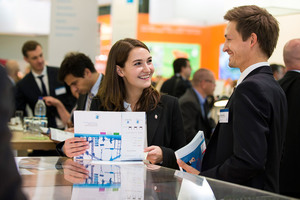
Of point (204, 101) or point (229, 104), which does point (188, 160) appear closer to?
point (229, 104)

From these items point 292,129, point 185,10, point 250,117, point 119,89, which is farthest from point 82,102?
point 185,10

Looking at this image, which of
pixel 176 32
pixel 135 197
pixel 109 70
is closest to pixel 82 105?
pixel 109 70

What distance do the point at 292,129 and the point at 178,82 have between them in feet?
14.5

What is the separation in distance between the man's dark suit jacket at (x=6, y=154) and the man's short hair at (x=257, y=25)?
1499 mm

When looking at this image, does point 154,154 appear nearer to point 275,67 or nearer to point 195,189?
point 195,189

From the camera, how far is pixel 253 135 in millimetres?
1873

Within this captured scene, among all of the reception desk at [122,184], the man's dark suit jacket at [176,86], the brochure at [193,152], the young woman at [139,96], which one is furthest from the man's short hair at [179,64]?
the reception desk at [122,184]

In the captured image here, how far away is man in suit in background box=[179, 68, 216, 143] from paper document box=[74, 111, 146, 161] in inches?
124

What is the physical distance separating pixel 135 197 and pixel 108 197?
11 centimetres

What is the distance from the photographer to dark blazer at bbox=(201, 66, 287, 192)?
6.17 ft

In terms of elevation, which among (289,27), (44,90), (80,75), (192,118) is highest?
(289,27)

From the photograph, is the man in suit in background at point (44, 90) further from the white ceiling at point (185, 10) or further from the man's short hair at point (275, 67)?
the white ceiling at point (185, 10)

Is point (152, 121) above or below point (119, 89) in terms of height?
below

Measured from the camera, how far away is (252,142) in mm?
1870
